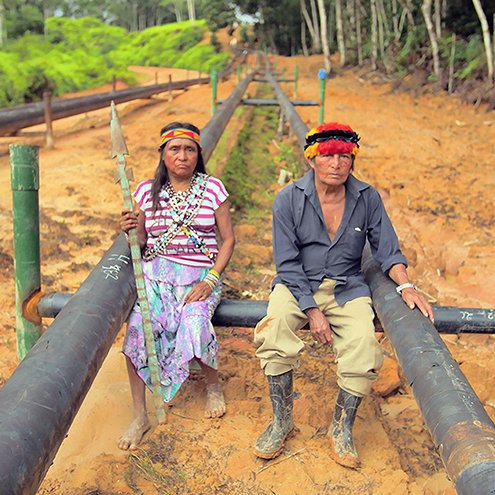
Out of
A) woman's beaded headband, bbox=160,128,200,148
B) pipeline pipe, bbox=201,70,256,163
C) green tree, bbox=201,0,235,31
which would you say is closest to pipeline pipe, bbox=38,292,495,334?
woman's beaded headband, bbox=160,128,200,148

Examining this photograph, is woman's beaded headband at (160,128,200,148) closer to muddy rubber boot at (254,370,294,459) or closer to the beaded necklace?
the beaded necklace

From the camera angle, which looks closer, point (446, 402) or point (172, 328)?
point (446, 402)

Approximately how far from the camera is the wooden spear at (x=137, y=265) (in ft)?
7.52

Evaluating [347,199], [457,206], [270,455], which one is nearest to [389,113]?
[457,206]

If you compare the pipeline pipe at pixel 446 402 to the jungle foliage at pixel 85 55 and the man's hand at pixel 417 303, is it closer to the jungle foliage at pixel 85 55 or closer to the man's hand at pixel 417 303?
the man's hand at pixel 417 303

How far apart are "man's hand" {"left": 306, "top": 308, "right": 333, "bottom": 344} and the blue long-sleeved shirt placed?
0.42 ft

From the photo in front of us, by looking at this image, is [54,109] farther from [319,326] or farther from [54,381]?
[54,381]

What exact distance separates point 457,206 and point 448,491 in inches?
160

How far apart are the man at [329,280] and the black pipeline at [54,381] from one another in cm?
69

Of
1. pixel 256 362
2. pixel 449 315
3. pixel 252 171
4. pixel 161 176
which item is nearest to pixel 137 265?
pixel 161 176

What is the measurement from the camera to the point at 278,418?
2.32 m

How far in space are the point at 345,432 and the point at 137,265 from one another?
3.62ft

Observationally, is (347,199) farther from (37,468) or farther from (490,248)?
(490,248)

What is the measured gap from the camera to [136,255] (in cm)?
232
